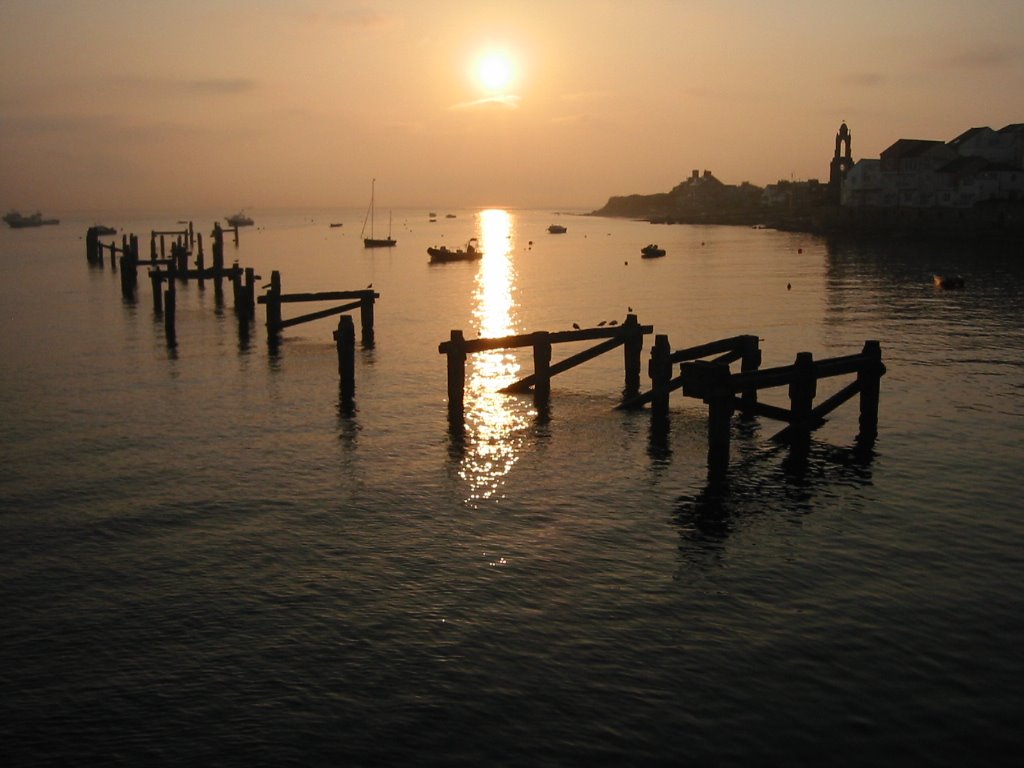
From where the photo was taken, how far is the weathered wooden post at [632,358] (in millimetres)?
30703

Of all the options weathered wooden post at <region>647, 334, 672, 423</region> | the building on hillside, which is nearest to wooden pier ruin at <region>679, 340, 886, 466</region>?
weathered wooden post at <region>647, 334, 672, 423</region>

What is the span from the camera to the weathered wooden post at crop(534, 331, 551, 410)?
29359 millimetres

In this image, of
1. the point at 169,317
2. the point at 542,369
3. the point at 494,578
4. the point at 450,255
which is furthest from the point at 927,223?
the point at 494,578

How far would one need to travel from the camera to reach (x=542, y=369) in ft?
97.8

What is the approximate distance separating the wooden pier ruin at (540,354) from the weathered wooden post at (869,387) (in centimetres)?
618

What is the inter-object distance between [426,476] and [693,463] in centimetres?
631

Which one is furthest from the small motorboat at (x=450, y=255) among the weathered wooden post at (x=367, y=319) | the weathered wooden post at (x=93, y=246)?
the weathered wooden post at (x=367, y=319)

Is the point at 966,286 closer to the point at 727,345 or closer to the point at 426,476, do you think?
the point at 727,345

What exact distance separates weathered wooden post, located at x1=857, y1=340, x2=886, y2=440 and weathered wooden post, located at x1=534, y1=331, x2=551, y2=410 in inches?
358

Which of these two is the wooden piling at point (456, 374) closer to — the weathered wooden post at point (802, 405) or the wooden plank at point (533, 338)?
the wooden plank at point (533, 338)

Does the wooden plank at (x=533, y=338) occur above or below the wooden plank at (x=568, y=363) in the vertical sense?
above

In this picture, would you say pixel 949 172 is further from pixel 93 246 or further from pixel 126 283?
pixel 126 283

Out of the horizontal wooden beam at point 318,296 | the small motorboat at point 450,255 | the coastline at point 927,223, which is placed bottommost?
the horizontal wooden beam at point 318,296

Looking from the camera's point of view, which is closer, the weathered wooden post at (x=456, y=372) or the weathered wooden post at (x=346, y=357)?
the weathered wooden post at (x=456, y=372)
